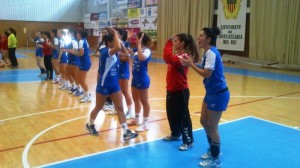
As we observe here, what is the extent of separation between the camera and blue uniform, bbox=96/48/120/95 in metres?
4.34

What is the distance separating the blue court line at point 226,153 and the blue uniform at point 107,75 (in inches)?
34.7

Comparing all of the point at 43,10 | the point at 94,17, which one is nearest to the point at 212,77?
the point at 94,17

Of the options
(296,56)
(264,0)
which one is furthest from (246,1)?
(296,56)

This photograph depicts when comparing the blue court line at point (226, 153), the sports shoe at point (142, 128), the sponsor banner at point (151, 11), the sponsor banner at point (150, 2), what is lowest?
the blue court line at point (226, 153)

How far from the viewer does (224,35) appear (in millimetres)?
16531

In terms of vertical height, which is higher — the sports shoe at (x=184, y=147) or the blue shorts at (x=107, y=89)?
the blue shorts at (x=107, y=89)

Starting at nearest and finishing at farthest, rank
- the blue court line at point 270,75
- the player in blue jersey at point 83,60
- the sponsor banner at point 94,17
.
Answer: the player in blue jersey at point 83,60, the blue court line at point 270,75, the sponsor banner at point 94,17

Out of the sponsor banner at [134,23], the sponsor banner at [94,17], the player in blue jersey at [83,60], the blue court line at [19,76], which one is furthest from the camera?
the sponsor banner at [94,17]

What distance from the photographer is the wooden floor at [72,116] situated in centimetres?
412

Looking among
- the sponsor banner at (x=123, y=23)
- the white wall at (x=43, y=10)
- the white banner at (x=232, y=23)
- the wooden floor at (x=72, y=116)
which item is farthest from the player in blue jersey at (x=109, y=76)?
the white wall at (x=43, y=10)

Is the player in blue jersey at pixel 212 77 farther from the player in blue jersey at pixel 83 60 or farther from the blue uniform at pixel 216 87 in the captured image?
the player in blue jersey at pixel 83 60

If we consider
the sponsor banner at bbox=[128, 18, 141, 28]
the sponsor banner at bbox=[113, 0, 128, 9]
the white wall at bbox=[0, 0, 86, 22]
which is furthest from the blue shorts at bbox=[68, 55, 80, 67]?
the white wall at bbox=[0, 0, 86, 22]

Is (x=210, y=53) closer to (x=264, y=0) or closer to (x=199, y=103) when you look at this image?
(x=199, y=103)

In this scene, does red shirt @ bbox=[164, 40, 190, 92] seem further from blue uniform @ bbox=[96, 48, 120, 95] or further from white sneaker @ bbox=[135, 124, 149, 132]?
white sneaker @ bbox=[135, 124, 149, 132]
